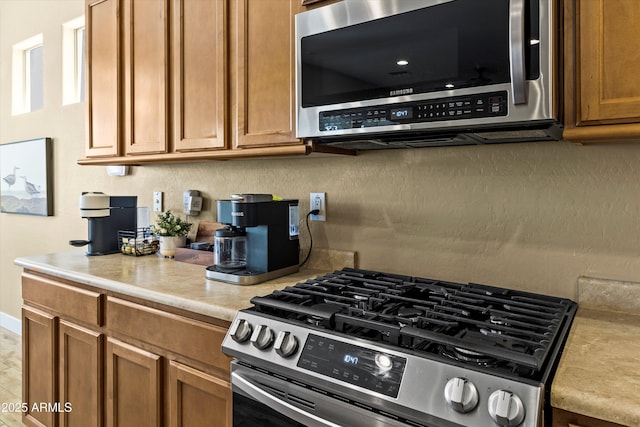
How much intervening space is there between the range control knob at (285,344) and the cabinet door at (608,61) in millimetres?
954

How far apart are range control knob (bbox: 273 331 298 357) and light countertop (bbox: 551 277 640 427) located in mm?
609

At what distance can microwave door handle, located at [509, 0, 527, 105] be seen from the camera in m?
1.10

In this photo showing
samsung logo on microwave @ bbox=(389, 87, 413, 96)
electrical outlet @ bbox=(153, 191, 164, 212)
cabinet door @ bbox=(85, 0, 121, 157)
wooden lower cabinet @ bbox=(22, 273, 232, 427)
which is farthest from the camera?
electrical outlet @ bbox=(153, 191, 164, 212)

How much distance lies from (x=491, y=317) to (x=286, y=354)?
57 centimetres

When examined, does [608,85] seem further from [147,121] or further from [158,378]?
[147,121]

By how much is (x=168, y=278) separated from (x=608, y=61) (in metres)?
1.68

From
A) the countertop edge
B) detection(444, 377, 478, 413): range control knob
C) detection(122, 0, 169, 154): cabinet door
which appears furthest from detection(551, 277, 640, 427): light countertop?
detection(122, 0, 169, 154): cabinet door

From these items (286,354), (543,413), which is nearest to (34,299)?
(286,354)

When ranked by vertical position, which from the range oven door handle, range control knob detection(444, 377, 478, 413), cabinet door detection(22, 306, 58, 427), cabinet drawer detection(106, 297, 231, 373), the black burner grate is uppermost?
the black burner grate

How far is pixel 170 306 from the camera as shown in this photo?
1.55 meters

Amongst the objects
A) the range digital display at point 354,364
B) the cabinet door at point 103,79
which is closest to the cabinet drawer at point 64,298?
the cabinet door at point 103,79

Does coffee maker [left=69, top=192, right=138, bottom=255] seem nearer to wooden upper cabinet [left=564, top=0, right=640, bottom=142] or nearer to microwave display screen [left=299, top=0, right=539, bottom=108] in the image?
microwave display screen [left=299, top=0, right=539, bottom=108]

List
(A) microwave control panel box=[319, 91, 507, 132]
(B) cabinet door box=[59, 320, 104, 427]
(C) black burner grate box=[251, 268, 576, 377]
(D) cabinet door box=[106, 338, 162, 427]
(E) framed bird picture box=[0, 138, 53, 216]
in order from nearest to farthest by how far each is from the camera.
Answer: (C) black burner grate box=[251, 268, 576, 377] < (A) microwave control panel box=[319, 91, 507, 132] < (D) cabinet door box=[106, 338, 162, 427] < (B) cabinet door box=[59, 320, 104, 427] < (E) framed bird picture box=[0, 138, 53, 216]

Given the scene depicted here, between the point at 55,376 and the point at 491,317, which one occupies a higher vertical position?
the point at 491,317
